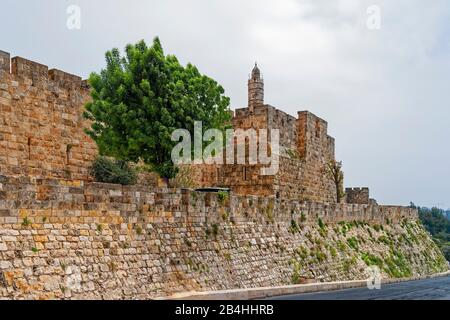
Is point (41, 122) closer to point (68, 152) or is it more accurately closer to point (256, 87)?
point (68, 152)

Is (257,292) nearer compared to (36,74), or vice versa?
(257,292)

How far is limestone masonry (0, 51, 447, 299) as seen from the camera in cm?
1083

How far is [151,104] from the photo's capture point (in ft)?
54.9

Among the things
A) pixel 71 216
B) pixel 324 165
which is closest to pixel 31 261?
pixel 71 216

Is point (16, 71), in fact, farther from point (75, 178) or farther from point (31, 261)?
point (31, 261)

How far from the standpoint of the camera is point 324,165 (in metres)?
31.2

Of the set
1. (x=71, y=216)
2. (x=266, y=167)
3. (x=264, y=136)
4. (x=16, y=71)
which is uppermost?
(x=16, y=71)

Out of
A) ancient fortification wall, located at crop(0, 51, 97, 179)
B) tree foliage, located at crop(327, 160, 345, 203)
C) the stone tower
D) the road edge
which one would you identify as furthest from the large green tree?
the stone tower

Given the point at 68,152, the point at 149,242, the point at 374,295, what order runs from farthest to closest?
the point at 68,152 → the point at 374,295 → the point at 149,242

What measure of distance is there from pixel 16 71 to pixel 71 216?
8490 millimetres

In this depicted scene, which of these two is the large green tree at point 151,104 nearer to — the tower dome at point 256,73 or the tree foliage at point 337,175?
the tree foliage at point 337,175

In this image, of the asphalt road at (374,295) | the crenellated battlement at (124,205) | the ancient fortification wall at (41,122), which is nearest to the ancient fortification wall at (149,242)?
the crenellated battlement at (124,205)

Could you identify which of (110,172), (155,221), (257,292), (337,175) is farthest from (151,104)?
(337,175)

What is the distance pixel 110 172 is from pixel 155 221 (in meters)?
7.13
